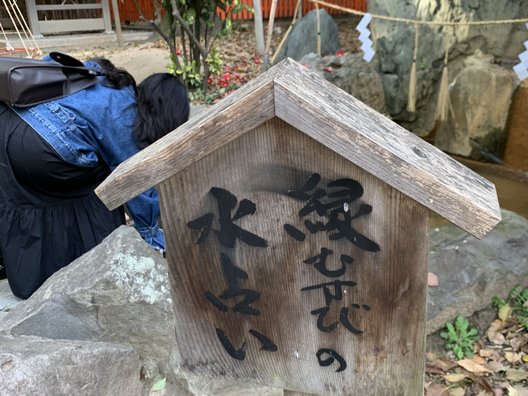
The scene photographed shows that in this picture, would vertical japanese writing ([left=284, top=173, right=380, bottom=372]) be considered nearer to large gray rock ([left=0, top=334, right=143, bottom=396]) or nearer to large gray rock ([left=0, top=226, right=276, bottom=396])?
large gray rock ([left=0, top=334, right=143, bottom=396])

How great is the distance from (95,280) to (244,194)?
53.4 inches

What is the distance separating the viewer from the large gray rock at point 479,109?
658 cm

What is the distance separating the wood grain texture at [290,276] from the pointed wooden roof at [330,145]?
6 centimetres

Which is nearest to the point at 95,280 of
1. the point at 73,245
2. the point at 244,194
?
the point at 73,245

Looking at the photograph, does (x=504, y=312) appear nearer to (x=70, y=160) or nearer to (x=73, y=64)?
(x=70, y=160)

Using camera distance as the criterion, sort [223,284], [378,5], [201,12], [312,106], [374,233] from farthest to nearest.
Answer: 1. [378,5]
2. [201,12]
3. [223,284]
4. [374,233]
5. [312,106]

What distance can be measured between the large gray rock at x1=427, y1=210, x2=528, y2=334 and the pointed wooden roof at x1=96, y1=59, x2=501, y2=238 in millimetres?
2109

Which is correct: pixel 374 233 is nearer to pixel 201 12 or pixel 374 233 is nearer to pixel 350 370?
pixel 350 370

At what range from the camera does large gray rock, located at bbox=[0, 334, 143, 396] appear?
5.58 ft

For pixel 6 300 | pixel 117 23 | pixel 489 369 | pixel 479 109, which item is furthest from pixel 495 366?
pixel 117 23

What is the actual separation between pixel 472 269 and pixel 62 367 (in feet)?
8.02

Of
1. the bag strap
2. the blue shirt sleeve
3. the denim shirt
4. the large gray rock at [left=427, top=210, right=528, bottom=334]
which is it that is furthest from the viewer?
the large gray rock at [left=427, top=210, right=528, bottom=334]

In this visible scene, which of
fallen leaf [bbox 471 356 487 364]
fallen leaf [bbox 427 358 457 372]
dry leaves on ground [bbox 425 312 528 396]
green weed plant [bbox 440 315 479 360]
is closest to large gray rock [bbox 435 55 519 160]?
dry leaves on ground [bbox 425 312 528 396]

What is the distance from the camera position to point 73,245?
9.40 ft
